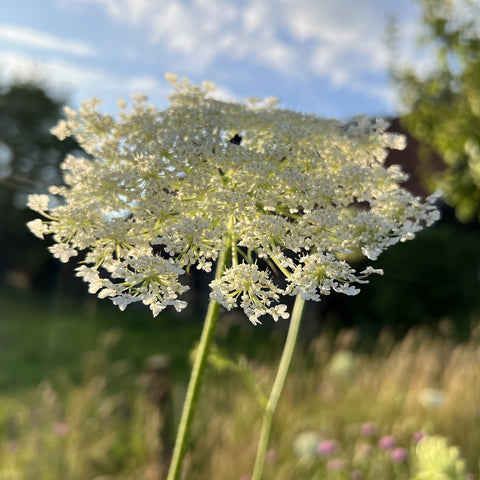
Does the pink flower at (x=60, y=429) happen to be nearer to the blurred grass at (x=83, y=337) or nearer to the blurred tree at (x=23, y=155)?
the blurred grass at (x=83, y=337)

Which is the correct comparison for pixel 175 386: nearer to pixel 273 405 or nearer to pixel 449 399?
pixel 449 399

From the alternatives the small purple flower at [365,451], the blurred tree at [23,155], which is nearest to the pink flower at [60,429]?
the small purple flower at [365,451]

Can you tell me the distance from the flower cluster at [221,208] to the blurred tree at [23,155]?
2087cm

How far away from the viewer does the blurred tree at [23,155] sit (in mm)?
21875

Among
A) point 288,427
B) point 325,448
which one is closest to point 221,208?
point 325,448

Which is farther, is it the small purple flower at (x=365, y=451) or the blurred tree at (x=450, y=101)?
the blurred tree at (x=450, y=101)

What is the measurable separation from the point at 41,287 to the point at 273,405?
22.3 metres

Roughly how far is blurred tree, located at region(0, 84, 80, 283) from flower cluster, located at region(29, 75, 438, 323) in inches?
822

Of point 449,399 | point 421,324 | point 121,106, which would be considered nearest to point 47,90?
point 421,324

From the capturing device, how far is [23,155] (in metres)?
22.0

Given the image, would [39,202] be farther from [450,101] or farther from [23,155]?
[23,155]

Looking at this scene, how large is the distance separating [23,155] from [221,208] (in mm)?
22055

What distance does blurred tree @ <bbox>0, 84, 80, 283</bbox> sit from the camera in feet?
71.8

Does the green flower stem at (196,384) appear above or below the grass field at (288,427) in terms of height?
above
